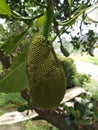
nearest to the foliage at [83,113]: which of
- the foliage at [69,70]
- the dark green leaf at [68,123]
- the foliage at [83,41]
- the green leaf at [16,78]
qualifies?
the dark green leaf at [68,123]

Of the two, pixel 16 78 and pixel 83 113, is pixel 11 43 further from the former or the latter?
pixel 83 113

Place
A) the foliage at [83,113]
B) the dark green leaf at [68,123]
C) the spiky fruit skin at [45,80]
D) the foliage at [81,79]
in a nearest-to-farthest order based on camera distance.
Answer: the spiky fruit skin at [45,80], the dark green leaf at [68,123], the foliage at [83,113], the foliage at [81,79]

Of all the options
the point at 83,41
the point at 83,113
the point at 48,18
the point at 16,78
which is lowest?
the point at 83,113

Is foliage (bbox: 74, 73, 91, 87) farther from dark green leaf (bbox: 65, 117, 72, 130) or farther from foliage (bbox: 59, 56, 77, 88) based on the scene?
dark green leaf (bbox: 65, 117, 72, 130)

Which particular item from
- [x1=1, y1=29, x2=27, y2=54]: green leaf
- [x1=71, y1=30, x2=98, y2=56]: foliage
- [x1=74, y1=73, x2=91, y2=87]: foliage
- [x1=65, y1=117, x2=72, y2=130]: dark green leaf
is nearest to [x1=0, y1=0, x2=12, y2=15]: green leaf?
[x1=1, y1=29, x2=27, y2=54]: green leaf

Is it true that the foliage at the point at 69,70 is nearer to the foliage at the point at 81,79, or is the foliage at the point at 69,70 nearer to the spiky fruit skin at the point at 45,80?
the foliage at the point at 81,79

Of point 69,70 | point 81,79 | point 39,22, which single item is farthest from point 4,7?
point 69,70

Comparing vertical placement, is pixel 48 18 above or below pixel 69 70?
above
